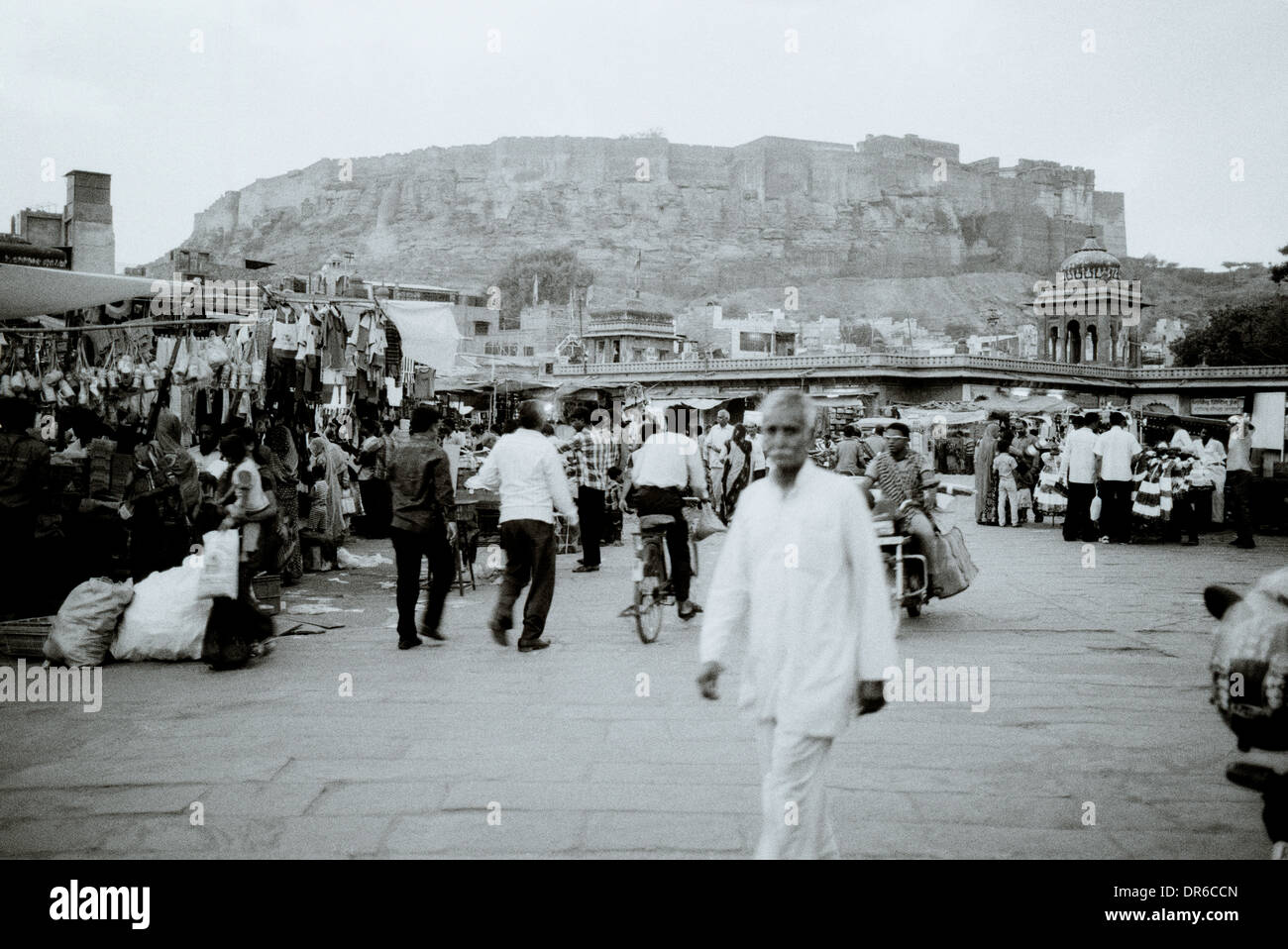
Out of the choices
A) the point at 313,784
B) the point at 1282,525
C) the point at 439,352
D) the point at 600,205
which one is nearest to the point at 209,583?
the point at 313,784

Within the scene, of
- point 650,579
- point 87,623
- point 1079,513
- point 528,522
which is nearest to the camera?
point 87,623

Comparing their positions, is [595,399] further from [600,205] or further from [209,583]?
[600,205]

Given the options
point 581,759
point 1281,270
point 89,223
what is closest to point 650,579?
point 581,759

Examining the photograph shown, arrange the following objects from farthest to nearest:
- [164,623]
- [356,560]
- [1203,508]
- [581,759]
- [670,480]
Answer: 1. [1203,508]
2. [356,560]
3. [670,480]
4. [164,623]
5. [581,759]

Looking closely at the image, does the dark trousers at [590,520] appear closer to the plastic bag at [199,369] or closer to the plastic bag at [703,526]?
the plastic bag at [703,526]

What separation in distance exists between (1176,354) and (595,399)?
4936 cm

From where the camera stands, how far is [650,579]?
7.59m

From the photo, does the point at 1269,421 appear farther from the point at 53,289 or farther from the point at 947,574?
the point at 53,289

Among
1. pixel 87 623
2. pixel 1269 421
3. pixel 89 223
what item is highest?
pixel 89 223

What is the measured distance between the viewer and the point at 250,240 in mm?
133750

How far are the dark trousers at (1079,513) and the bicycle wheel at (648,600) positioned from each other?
337 inches

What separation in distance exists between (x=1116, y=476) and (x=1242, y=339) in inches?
1952

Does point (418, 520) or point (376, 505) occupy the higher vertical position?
point (418, 520)

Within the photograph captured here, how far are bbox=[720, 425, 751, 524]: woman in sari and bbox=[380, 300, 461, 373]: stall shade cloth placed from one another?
7115 mm
